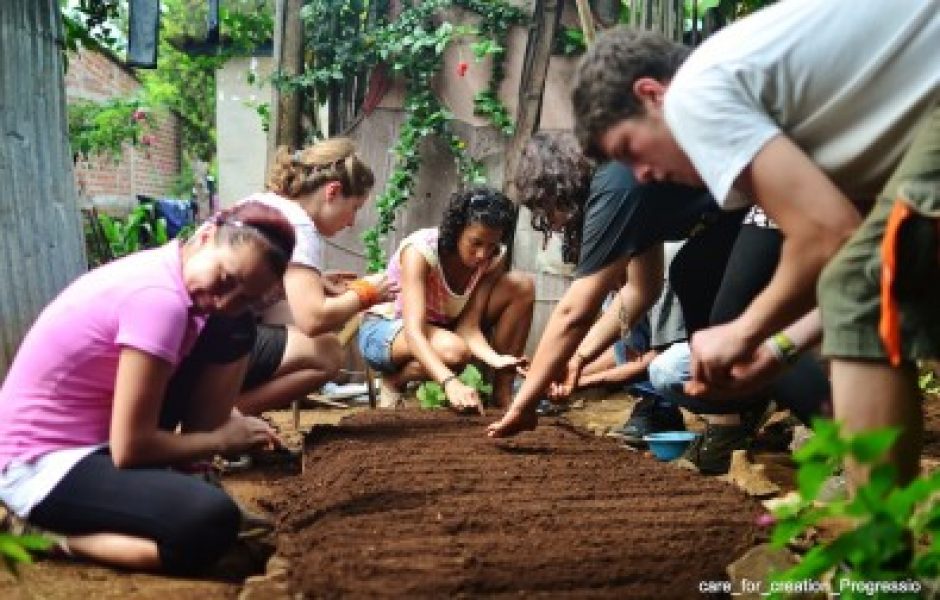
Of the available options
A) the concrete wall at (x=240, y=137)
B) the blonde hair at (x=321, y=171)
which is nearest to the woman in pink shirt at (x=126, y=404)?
the blonde hair at (x=321, y=171)

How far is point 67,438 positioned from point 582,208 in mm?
1864

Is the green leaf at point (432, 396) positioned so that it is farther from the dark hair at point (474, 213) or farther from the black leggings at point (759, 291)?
the black leggings at point (759, 291)

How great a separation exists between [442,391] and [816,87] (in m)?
2.98

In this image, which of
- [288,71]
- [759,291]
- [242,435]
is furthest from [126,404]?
[288,71]

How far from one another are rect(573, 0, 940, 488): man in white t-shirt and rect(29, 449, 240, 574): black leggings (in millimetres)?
1264

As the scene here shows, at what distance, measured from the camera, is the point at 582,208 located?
3.47 meters

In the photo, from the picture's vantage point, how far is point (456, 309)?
437cm

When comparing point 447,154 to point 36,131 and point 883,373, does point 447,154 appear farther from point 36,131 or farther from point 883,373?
point 883,373

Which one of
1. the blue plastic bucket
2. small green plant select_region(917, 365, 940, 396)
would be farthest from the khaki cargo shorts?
small green plant select_region(917, 365, 940, 396)

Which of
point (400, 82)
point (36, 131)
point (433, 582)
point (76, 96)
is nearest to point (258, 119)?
point (76, 96)

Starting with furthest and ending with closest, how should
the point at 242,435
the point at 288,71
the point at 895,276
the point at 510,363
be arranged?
the point at 288,71
the point at 510,363
the point at 242,435
the point at 895,276

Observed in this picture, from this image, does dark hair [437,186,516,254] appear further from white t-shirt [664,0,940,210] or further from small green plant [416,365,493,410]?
white t-shirt [664,0,940,210]

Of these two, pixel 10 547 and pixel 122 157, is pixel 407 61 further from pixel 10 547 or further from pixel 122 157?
pixel 122 157

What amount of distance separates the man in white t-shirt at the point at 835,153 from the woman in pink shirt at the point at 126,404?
1.13m
